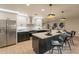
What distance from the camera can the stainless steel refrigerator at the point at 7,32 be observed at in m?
6.73

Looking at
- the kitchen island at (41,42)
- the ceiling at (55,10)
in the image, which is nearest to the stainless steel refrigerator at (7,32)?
the ceiling at (55,10)

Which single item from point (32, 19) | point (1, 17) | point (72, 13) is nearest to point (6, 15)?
point (1, 17)

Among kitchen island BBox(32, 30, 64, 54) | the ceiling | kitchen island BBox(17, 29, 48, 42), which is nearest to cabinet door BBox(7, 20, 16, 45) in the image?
kitchen island BBox(17, 29, 48, 42)

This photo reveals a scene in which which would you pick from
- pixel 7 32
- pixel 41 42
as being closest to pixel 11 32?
pixel 7 32

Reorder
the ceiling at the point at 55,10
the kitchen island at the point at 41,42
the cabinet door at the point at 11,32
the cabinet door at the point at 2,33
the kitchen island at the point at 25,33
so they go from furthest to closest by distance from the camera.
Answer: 1. the cabinet door at the point at 11,32
2. the cabinet door at the point at 2,33
3. the kitchen island at the point at 25,33
4. the ceiling at the point at 55,10
5. the kitchen island at the point at 41,42

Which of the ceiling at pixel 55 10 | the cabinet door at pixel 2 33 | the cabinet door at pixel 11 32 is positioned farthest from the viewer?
the cabinet door at pixel 11 32

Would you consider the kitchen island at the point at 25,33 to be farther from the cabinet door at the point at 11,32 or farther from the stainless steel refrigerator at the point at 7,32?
the cabinet door at the point at 11,32

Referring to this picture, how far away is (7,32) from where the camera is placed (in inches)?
277

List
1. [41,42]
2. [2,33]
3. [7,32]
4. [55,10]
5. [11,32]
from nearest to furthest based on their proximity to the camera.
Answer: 1. [41,42]
2. [55,10]
3. [2,33]
4. [7,32]
5. [11,32]

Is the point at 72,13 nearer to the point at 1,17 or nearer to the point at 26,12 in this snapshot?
the point at 26,12

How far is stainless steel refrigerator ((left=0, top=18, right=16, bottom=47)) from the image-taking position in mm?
6730

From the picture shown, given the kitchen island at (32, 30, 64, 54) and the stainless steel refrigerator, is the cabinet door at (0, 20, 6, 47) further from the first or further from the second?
the kitchen island at (32, 30, 64, 54)

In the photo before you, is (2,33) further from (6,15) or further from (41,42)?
(41,42)

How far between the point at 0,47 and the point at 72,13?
12.9ft
